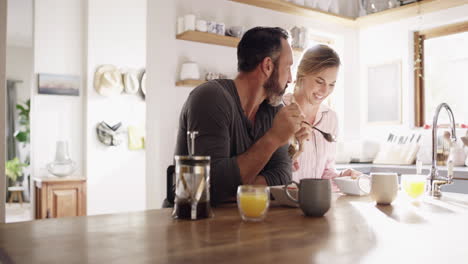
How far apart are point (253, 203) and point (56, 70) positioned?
4530mm

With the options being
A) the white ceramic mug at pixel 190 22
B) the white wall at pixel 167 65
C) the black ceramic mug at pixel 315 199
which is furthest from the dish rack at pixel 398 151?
the black ceramic mug at pixel 315 199

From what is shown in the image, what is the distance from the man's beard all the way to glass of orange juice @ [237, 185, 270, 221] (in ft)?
2.79

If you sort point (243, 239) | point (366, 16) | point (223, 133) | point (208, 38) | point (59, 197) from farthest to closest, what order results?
point (366, 16) → point (59, 197) → point (208, 38) → point (223, 133) → point (243, 239)

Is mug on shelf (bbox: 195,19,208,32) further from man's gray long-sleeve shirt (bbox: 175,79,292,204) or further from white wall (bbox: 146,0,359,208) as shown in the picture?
man's gray long-sleeve shirt (bbox: 175,79,292,204)

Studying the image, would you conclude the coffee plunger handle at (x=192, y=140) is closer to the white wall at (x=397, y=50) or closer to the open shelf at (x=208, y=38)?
the open shelf at (x=208, y=38)

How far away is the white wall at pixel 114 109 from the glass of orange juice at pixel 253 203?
429 cm

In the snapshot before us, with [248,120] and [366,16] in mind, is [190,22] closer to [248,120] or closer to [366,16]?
[248,120]

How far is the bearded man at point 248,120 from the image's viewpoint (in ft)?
5.06

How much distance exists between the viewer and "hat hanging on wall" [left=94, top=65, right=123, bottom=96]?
202 inches

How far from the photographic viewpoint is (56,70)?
5.05 metres

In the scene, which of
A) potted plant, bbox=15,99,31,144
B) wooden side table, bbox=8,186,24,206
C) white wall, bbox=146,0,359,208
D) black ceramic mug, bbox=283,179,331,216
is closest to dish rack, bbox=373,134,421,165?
white wall, bbox=146,0,359,208

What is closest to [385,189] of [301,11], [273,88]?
[273,88]

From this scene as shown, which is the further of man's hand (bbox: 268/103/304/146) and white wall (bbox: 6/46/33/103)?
white wall (bbox: 6/46/33/103)

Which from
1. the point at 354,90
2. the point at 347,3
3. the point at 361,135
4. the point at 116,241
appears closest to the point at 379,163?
the point at 361,135
